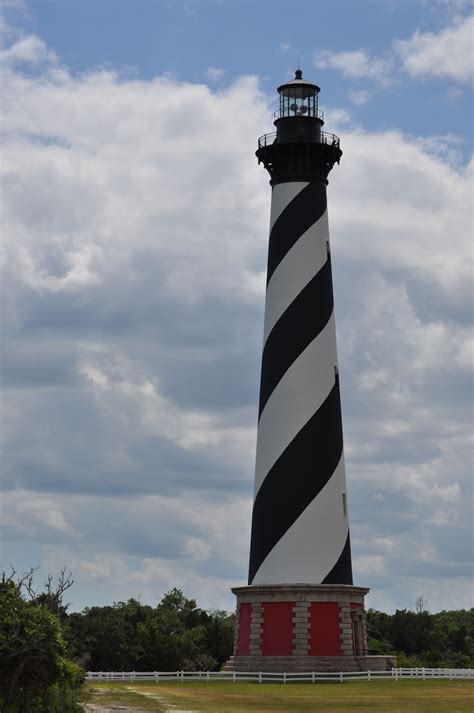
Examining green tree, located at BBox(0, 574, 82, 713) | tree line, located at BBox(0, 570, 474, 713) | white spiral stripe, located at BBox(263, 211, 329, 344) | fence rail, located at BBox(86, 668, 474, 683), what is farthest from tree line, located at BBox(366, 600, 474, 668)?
green tree, located at BBox(0, 574, 82, 713)

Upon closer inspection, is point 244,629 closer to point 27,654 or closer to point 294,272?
point 294,272

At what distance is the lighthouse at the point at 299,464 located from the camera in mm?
49594

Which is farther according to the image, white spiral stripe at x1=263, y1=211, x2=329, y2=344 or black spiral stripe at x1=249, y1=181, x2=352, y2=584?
white spiral stripe at x1=263, y1=211, x2=329, y2=344

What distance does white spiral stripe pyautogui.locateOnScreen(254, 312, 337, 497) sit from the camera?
5109cm

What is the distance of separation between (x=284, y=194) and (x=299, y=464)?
11728 millimetres

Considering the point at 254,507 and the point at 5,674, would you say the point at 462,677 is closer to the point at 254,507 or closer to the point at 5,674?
the point at 254,507

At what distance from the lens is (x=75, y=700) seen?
3700 cm

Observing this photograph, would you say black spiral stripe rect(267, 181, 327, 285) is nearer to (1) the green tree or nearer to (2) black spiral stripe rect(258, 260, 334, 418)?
(2) black spiral stripe rect(258, 260, 334, 418)

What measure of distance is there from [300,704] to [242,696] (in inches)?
120

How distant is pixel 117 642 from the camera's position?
201 feet

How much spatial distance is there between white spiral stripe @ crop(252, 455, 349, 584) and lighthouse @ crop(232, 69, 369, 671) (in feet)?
0.13

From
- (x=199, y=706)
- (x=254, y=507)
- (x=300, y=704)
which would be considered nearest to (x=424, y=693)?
(x=300, y=704)

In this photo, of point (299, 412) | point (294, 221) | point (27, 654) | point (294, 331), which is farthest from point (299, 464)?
point (27, 654)

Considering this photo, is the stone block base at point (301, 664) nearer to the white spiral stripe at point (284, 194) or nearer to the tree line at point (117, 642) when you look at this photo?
the tree line at point (117, 642)
